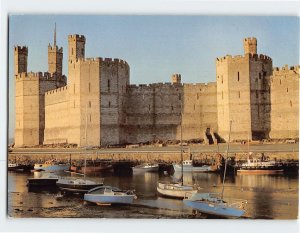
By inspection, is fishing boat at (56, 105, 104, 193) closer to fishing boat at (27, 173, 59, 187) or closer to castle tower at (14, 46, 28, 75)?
fishing boat at (27, 173, 59, 187)

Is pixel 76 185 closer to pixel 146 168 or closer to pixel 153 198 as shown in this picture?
pixel 153 198

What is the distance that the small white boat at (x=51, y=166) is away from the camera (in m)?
10.1

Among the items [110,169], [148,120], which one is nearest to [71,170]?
[110,169]

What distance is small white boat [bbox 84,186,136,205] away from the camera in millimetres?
8523

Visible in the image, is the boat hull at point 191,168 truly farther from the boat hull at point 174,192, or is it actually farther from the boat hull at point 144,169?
the boat hull at point 174,192

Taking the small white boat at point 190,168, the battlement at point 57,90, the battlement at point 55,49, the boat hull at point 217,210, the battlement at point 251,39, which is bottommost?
the boat hull at point 217,210

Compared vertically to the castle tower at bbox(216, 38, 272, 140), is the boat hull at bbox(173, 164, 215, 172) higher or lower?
lower

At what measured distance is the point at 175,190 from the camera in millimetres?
9117

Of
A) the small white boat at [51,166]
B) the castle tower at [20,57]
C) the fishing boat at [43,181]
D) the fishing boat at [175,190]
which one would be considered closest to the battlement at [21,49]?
the castle tower at [20,57]

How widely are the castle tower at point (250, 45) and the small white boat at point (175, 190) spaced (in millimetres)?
2445

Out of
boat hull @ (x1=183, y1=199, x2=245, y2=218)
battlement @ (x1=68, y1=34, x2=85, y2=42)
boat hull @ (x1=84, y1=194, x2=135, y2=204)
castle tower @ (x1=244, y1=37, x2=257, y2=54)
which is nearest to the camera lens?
boat hull @ (x1=183, y1=199, x2=245, y2=218)

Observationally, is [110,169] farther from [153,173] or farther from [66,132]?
[66,132]

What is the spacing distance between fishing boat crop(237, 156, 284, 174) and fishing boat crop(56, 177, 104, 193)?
272 centimetres

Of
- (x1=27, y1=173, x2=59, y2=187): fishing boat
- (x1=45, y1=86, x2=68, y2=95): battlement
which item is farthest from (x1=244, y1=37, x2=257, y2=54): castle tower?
(x1=45, y1=86, x2=68, y2=95): battlement
